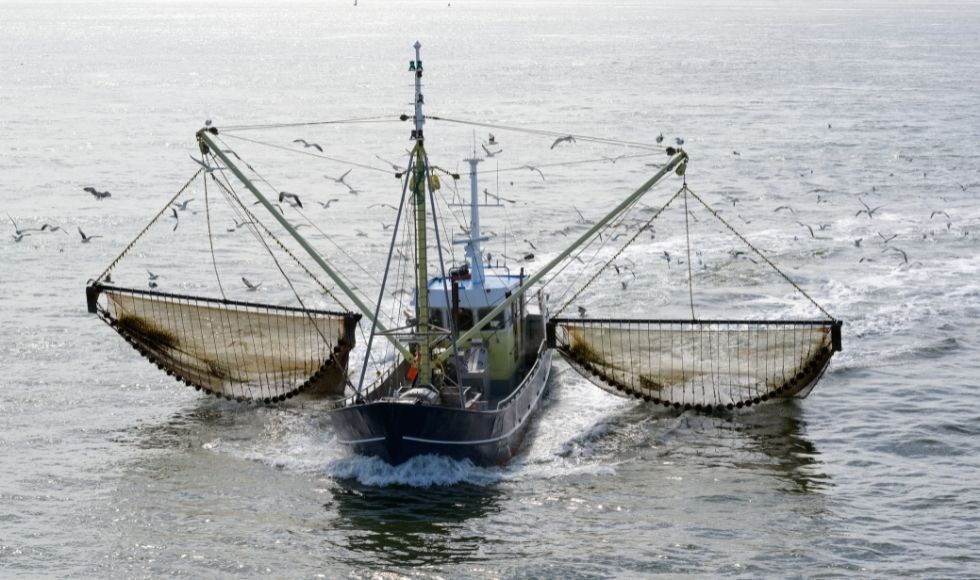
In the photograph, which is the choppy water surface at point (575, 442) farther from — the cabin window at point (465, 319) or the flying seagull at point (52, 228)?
the cabin window at point (465, 319)

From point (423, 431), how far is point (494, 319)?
641 cm

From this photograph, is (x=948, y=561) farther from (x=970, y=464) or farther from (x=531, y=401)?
(x=531, y=401)

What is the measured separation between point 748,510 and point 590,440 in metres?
6.09

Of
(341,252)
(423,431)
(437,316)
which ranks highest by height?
(341,252)

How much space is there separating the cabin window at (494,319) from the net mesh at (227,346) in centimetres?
430

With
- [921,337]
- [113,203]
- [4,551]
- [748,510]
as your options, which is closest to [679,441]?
[748,510]

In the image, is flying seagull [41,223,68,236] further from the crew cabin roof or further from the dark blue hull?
the dark blue hull

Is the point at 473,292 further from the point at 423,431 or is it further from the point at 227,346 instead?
the point at 227,346

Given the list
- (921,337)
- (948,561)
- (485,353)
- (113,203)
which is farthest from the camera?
(113,203)

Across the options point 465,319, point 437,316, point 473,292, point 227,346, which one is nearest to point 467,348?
point 465,319

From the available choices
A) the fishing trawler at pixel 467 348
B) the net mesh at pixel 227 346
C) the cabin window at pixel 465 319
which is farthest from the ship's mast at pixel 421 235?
the net mesh at pixel 227 346

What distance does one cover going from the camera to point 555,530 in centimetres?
3188

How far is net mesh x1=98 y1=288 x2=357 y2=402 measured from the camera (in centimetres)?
4038

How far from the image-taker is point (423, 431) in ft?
111
